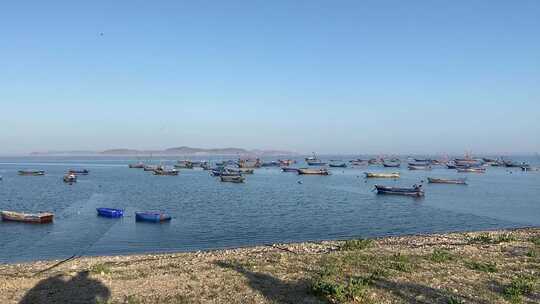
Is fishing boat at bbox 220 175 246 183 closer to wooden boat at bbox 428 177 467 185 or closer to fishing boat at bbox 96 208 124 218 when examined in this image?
wooden boat at bbox 428 177 467 185

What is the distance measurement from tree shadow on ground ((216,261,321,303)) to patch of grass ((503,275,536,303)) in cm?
486

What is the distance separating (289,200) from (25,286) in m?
48.1

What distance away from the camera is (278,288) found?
14.1 m

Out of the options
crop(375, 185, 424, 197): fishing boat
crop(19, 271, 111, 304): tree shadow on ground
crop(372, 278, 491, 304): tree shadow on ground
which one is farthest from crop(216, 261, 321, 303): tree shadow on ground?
crop(375, 185, 424, 197): fishing boat

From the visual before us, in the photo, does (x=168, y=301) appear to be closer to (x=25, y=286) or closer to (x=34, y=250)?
(x=25, y=286)

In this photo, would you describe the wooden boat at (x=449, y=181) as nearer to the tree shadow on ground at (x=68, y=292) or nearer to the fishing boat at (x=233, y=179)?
the fishing boat at (x=233, y=179)

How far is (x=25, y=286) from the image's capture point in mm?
14984

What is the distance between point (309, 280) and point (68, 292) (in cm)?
676

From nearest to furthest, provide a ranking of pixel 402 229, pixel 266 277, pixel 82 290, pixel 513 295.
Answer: pixel 513 295 → pixel 82 290 → pixel 266 277 → pixel 402 229

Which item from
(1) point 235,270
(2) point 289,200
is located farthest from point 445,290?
(2) point 289,200

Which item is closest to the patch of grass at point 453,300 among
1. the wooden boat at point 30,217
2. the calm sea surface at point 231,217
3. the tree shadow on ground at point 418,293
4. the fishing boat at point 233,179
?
the tree shadow on ground at point 418,293

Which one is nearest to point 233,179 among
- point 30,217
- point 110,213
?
point 110,213

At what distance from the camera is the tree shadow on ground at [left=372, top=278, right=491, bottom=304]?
12.7 m

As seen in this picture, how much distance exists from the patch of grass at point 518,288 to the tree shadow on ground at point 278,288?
486 centimetres
